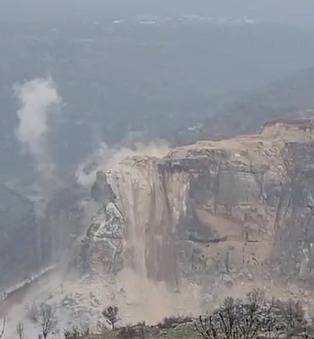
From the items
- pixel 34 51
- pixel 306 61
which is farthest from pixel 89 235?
pixel 306 61

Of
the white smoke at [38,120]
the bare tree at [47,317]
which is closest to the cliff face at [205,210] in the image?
the bare tree at [47,317]

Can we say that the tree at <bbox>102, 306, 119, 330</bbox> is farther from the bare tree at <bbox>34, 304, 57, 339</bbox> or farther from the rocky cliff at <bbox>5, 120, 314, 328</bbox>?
the rocky cliff at <bbox>5, 120, 314, 328</bbox>

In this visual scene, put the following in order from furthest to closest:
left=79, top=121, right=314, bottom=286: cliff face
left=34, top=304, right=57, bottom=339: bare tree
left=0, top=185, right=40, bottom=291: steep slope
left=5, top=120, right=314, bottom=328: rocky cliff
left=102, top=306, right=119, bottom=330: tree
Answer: left=0, top=185, right=40, bottom=291: steep slope < left=79, top=121, right=314, bottom=286: cliff face < left=5, top=120, right=314, bottom=328: rocky cliff < left=34, top=304, right=57, bottom=339: bare tree < left=102, top=306, right=119, bottom=330: tree

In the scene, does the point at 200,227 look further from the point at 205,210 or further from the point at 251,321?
the point at 251,321

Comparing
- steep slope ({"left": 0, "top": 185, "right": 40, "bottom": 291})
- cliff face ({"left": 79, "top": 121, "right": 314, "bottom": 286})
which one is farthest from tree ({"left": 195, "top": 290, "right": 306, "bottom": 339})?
steep slope ({"left": 0, "top": 185, "right": 40, "bottom": 291})

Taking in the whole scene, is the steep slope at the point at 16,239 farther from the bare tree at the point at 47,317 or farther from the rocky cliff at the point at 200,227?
the bare tree at the point at 47,317

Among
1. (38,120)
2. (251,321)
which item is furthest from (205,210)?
(38,120)
